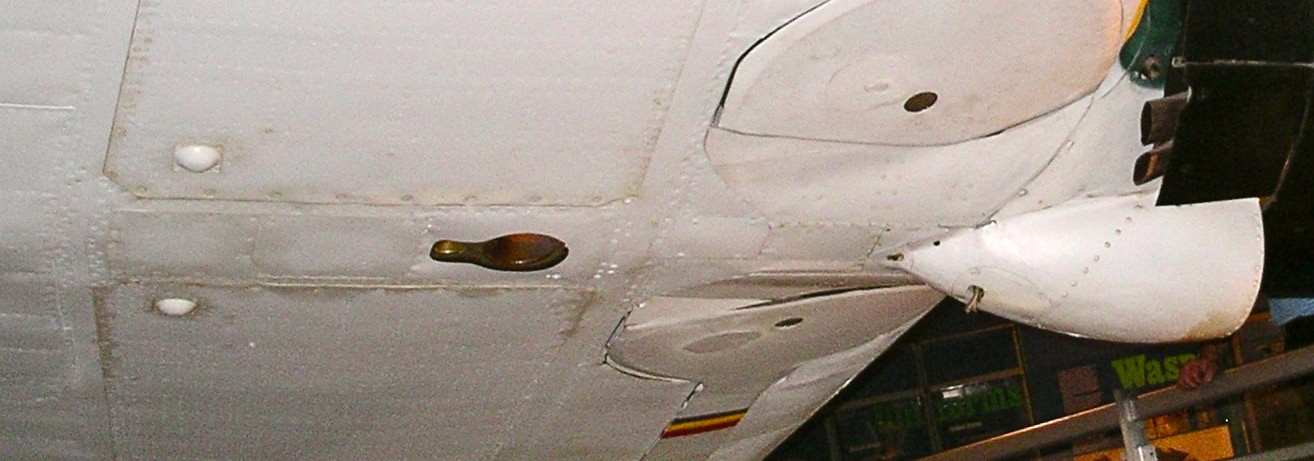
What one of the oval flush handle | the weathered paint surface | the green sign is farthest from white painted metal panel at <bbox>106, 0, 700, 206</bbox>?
the green sign

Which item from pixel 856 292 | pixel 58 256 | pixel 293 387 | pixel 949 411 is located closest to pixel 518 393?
pixel 293 387

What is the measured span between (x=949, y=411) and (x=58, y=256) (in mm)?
10899

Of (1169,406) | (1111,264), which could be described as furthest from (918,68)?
(1169,406)

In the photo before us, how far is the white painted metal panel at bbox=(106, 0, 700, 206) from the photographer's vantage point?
104 inches

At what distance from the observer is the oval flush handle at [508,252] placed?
3420mm

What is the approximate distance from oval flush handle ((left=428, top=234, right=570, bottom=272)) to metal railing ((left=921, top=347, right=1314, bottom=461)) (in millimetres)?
3254

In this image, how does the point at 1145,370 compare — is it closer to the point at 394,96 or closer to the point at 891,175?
the point at 891,175

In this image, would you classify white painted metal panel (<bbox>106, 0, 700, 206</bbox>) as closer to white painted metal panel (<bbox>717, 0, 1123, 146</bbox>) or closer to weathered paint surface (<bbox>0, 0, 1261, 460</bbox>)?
Result: weathered paint surface (<bbox>0, 0, 1261, 460</bbox>)

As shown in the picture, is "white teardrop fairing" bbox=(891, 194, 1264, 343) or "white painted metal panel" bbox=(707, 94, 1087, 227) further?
"white teardrop fairing" bbox=(891, 194, 1264, 343)

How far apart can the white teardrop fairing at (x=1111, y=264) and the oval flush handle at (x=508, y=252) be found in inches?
40.6

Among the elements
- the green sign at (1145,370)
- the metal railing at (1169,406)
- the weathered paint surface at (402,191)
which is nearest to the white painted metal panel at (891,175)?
the weathered paint surface at (402,191)

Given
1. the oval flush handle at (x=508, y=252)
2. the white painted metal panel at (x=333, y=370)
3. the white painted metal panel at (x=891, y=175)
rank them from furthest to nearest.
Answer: the white painted metal panel at (x=333, y=370) → the oval flush handle at (x=508, y=252) → the white painted metal panel at (x=891, y=175)

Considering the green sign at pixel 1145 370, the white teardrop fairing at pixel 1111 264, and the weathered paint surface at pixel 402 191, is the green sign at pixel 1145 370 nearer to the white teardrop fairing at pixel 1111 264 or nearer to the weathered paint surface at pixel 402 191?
the white teardrop fairing at pixel 1111 264

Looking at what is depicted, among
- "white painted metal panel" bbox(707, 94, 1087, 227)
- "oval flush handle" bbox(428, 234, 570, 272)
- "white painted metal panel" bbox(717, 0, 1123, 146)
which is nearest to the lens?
"white painted metal panel" bbox(717, 0, 1123, 146)
